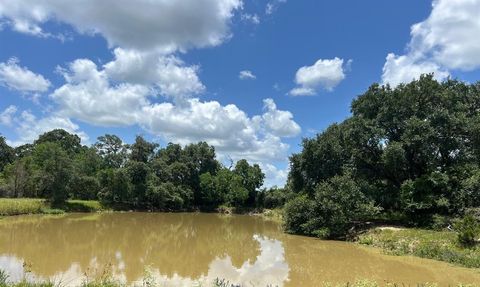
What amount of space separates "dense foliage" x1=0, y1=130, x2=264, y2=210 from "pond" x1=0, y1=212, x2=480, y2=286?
1737 centimetres

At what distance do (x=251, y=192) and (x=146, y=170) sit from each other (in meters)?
20.5

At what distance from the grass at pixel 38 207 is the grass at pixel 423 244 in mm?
31669

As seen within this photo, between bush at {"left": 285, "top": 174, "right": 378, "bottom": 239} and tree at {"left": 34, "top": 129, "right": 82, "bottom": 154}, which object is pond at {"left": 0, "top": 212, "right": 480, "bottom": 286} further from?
tree at {"left": 34, "top": 129, "right": 82, "bottom": 154}

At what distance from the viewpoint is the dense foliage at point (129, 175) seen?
154ft

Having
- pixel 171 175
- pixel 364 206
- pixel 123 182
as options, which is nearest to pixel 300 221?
pixel 364 206

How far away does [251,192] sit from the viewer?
68.6 m

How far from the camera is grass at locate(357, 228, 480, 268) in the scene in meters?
18.2

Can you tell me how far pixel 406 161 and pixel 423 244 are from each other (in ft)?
31.7

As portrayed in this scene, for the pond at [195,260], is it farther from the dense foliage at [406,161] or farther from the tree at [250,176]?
the tree at [250,176]

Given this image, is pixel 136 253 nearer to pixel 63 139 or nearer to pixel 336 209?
pixel 336 209

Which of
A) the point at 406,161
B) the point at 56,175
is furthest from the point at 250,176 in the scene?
the point at 406,161

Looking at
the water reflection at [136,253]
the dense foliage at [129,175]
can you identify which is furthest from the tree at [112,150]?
the water reflection at [136,253]

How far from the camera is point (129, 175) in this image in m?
54.0

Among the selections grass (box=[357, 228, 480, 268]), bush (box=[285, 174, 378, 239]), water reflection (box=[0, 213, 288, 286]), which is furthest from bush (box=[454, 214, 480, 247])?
water reflection (box=[0, 213, 288, 286])
